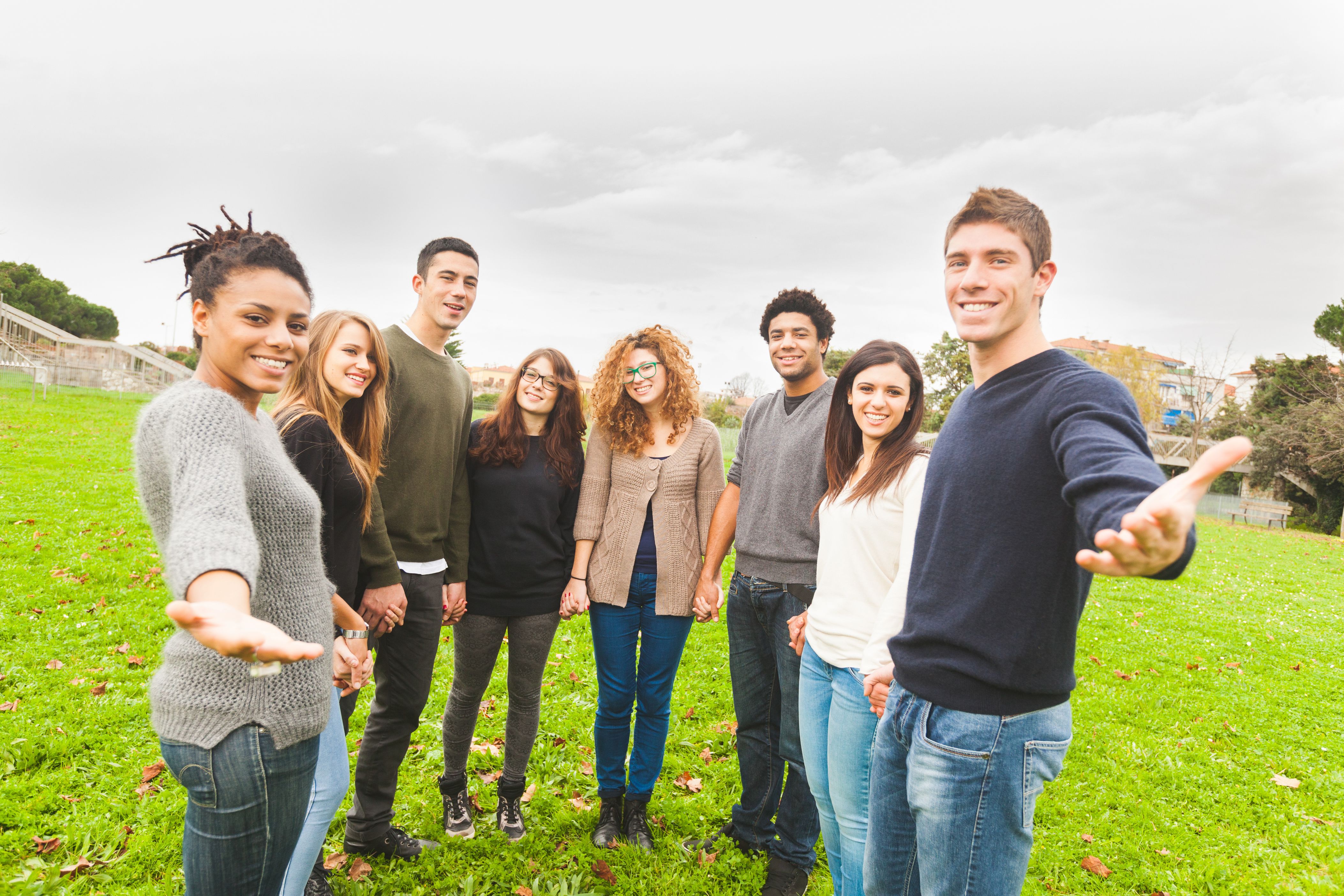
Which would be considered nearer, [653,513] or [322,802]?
[322,802]

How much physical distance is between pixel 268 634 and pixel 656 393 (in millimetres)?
2716

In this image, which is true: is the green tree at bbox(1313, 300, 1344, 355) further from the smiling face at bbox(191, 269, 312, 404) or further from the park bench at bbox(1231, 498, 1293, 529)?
the smiling face at bbox(191, 269, 312, 404)

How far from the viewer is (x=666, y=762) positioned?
192 inches

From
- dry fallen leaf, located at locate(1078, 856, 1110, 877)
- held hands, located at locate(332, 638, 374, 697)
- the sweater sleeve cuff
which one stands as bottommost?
dry fallen leaf, located at locate(1078, 856, 1110, 877)

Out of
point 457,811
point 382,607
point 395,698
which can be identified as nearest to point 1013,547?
point 382,607

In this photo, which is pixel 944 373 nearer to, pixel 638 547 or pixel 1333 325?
pixel 1333 325

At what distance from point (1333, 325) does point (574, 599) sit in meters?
38.7

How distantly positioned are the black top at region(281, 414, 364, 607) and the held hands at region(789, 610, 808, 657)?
6.37 ft

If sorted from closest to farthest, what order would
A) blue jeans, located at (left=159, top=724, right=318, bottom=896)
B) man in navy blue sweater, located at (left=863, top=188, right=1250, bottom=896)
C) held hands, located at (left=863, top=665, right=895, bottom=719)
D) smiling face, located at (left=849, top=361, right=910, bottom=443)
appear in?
blue jeans, located at (left=159, top=724, right=318, bottom=896) < man in navy blue sweater, located at (left=863, top=188, right=1250, bottom=896) < held hands, located at (left=863, top=665, right=895, bottom=719) < smiling face, located at (left=849, top=361, right=910, bottom=443)

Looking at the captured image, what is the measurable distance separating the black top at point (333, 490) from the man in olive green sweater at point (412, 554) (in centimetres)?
41

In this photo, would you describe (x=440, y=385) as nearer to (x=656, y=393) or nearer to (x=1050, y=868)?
(x=656, y=393)

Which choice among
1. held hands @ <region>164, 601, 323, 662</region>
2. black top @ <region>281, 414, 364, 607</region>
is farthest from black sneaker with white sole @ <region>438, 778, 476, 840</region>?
held hands @ <region>164, 601, 323, 662</region>

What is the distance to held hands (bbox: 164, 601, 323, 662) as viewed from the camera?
Result: 4.00ft

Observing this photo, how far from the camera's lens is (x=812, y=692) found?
298cm
